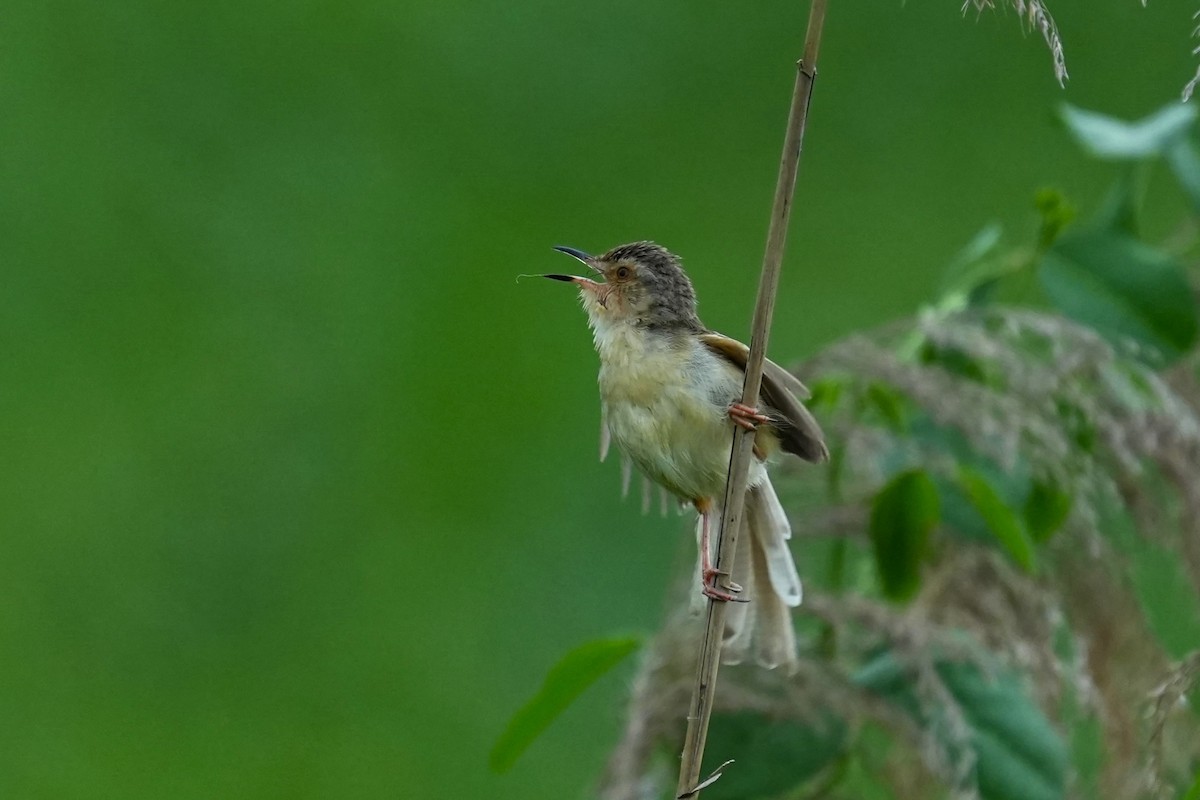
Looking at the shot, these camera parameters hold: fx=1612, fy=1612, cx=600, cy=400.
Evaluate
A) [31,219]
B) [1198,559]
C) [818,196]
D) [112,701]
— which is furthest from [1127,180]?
[31,219]

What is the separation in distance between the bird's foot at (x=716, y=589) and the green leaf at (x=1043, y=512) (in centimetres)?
53

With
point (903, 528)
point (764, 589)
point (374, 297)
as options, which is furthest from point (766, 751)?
point (374, 297)

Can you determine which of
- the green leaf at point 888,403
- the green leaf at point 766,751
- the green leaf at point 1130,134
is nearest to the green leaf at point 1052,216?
the green leaf at point 1130,134

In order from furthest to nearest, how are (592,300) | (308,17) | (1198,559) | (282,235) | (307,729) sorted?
(308,17)
(282,235)
(307,729)
(592,300)
(1198,559)

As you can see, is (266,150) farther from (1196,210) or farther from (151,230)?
(1196,210)

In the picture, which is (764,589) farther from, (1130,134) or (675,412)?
(1130,134)

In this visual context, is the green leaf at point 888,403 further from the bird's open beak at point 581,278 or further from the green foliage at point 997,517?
the bird's open beak at point 581,278

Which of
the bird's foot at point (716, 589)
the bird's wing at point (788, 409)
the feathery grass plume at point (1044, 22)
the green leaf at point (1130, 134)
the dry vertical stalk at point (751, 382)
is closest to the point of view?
the feathery grass plume at point (1044, 22)

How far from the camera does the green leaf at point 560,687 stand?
1.88 meters

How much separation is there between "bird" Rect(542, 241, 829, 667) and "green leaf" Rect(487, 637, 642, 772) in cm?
13

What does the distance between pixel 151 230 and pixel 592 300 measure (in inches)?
149

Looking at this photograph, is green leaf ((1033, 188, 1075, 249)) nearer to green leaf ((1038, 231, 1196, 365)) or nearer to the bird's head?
green leaf ((1038, 231, 1196, 365))

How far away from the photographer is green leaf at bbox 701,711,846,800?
6.10 feet

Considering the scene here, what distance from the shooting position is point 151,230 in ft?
18.3
